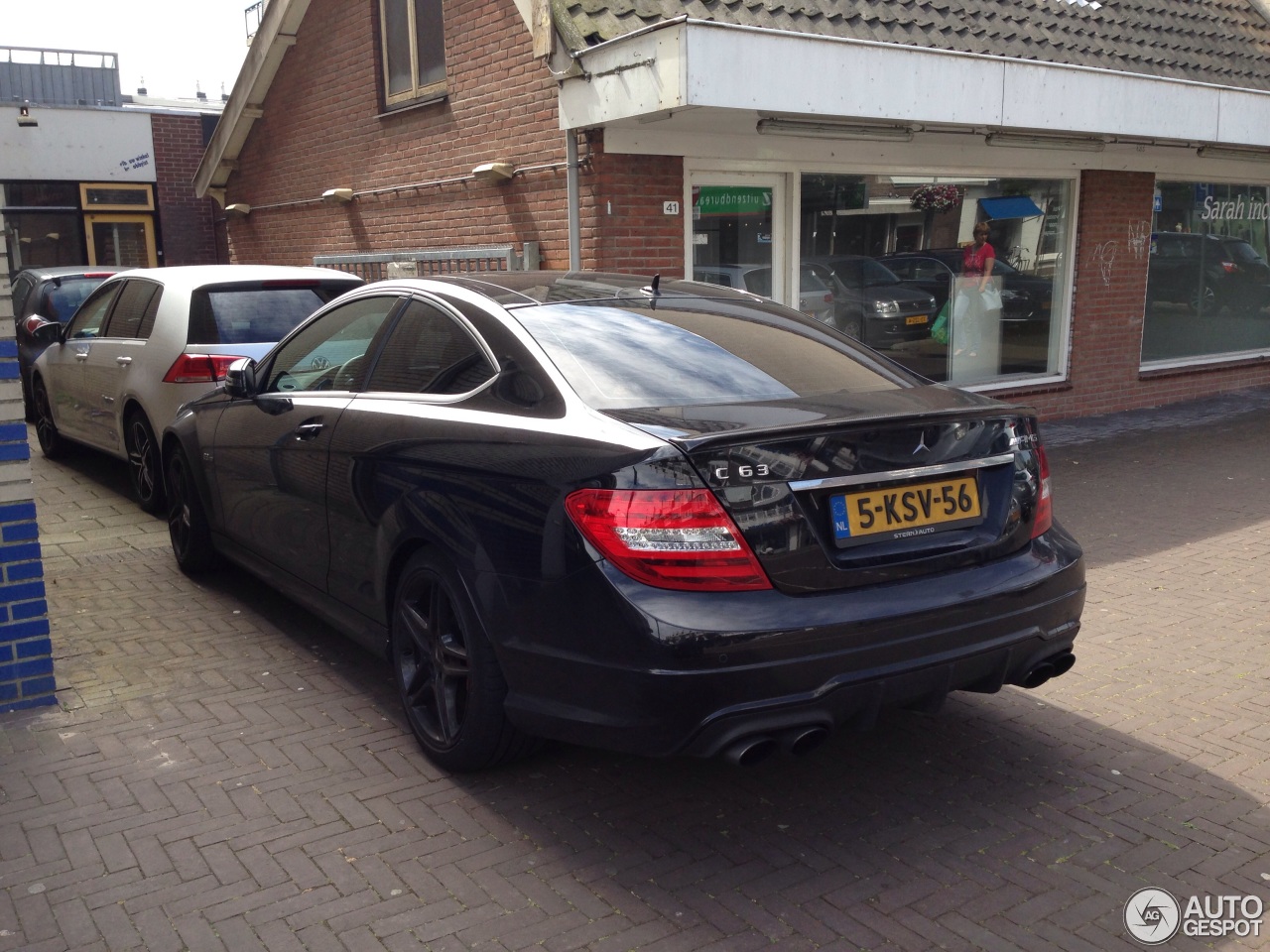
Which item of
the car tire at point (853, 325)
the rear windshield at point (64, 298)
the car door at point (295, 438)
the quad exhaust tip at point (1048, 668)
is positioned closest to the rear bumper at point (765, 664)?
the quad exhaust tip at point (1048, 668)

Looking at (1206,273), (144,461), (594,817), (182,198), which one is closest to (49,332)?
(144,461)

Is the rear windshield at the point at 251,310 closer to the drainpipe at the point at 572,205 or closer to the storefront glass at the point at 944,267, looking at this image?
the drainpipe at the point at 572,205

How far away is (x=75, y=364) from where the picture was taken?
862cm

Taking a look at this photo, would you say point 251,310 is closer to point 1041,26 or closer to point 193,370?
point 193,370

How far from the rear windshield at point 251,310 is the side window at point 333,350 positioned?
2250mm

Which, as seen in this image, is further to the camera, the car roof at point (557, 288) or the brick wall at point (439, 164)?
the brick wall at point (439, 164)

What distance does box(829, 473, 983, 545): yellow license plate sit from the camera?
3.22 meters

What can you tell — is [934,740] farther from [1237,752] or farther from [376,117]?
[376,117]

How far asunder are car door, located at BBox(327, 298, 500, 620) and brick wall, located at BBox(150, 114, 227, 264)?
51.9ft

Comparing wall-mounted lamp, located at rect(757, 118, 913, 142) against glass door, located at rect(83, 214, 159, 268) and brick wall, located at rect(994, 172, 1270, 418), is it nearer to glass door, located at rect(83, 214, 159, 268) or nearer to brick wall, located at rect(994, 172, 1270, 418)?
brick wall, located at rect(994, 172, 1270, 418)

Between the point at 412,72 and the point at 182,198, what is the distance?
958cm

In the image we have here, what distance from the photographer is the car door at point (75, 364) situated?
8.47 metres

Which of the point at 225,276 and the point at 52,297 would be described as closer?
the point at 225,276

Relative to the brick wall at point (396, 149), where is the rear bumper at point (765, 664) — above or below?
below
